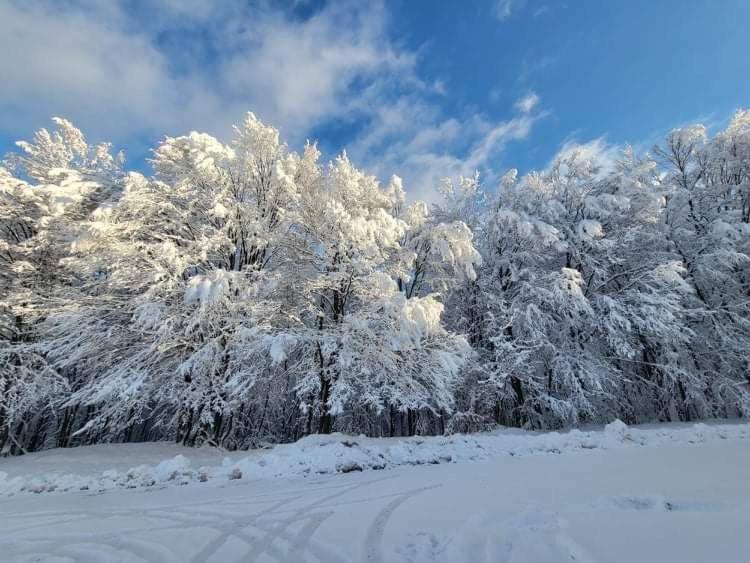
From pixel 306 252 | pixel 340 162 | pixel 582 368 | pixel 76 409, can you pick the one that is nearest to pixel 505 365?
pixel 582 368

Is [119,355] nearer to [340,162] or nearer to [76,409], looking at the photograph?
[76,409]

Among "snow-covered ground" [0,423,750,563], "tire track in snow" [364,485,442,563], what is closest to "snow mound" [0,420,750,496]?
"snow-covered ground" [0,423,750,563]

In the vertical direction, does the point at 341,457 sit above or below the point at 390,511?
above

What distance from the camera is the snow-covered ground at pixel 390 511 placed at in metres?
2.70

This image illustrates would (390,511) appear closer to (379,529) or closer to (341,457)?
(379,529)

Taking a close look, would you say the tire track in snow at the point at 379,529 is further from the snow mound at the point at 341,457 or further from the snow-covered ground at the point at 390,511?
the snow mound at the point at 341,457

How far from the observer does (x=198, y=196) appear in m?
10.9

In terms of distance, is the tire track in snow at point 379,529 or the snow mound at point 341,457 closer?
the tire track in snow at point 379,529

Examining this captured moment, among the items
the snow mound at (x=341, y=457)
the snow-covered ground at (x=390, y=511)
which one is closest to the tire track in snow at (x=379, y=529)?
the snow-covered ground at (x=390, y=511)

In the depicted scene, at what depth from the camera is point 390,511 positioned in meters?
3.77

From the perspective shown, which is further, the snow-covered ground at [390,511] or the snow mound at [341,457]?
the snow mound at [341,457]

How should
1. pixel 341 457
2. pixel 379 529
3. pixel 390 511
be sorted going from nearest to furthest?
pixel 379 529, pixel 390 511, pixel 341 457

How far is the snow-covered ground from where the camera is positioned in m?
2.70

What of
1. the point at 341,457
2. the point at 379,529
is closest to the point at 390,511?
the point at 379,529
